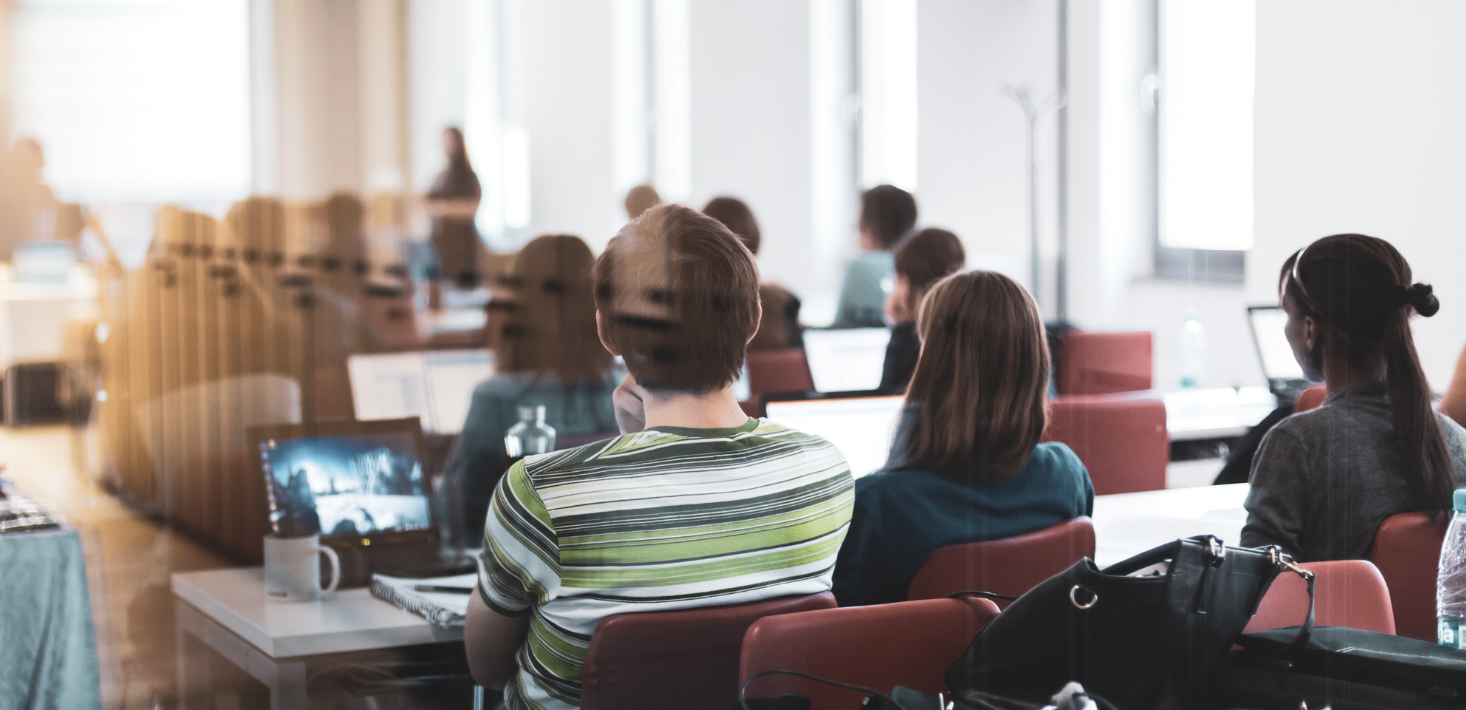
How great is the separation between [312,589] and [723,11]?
1.78 m

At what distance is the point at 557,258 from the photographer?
2867 mm

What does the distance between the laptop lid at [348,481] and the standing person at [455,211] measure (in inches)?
29.6

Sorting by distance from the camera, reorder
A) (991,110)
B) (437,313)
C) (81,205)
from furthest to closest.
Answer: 1. (991,110)
2. (437,313)
3. (81,205)

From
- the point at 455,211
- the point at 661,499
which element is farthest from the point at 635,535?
the point at 455,211

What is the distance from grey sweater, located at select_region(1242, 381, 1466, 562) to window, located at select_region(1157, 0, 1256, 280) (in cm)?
95

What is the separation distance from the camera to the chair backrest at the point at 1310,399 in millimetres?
2028

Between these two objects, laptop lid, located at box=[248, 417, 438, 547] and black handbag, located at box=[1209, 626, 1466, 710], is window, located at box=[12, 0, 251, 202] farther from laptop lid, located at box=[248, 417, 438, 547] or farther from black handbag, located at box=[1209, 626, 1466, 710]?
black handbag, located at box=[1209, 626, 1466, 710]

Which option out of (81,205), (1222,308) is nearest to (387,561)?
(81,205)

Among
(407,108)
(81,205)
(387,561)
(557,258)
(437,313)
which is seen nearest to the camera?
(387,561)

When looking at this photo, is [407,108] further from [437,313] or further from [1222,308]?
[1222,308]

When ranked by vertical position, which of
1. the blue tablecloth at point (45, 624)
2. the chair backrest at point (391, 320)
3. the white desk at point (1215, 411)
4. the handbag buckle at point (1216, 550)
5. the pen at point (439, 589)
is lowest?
the blue tablecloth at point (45, 624)

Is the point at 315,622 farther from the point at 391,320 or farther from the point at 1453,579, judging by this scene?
the point at 1453,579

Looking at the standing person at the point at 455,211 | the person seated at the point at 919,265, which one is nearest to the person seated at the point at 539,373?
the standing person at the point at 455,211

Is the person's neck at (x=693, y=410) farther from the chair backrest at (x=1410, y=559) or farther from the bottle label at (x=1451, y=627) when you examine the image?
the bottle label at (x=1451, y=627)
